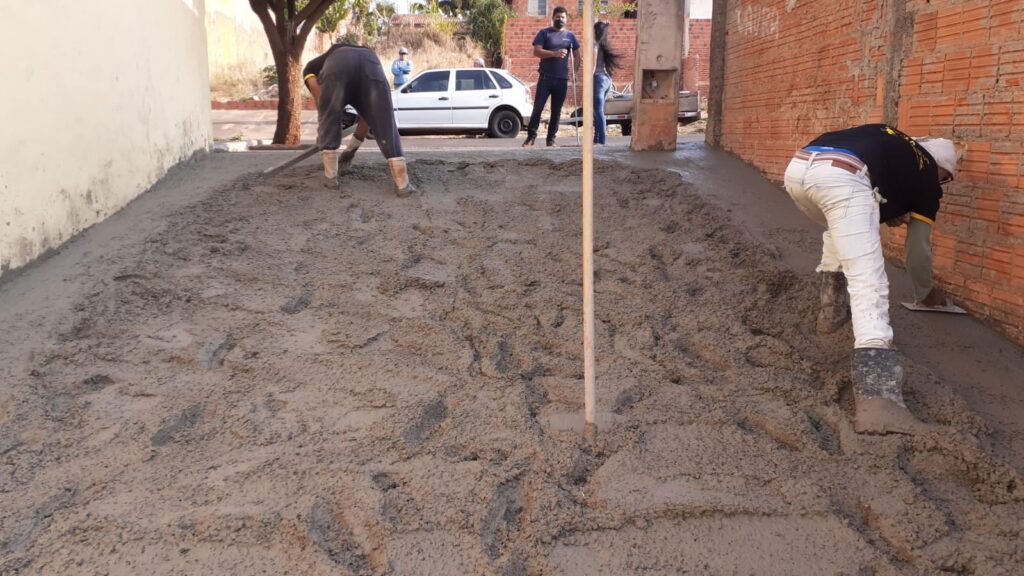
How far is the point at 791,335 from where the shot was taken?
3908mm

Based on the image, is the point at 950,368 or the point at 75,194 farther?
the point at 75,194

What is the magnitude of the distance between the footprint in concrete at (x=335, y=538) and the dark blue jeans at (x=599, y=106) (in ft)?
22.8

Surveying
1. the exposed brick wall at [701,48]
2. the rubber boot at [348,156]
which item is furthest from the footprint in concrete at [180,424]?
the exposed brick wall at [701,48]

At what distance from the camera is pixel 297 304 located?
4.21 m

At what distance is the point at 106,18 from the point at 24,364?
2.76 metres

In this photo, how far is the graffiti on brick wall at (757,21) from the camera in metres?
6.18

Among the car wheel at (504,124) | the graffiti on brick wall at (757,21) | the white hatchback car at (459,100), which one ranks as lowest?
the car wheel at (504,124)

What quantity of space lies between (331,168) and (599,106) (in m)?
3.97

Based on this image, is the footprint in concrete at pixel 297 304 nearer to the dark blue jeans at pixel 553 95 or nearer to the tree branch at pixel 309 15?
the dark blue jeans at pixel 553 95

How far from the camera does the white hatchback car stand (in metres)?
15.1

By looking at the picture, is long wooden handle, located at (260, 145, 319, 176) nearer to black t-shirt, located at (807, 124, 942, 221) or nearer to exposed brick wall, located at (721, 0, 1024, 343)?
exposed brick wall, located at (721, 0, 1024, 343)

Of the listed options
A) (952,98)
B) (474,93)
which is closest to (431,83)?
(474,93)

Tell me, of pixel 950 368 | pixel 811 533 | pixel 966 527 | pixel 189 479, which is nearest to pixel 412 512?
pixel 189 479

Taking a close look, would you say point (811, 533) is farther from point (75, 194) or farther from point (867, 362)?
point (75, 194)
